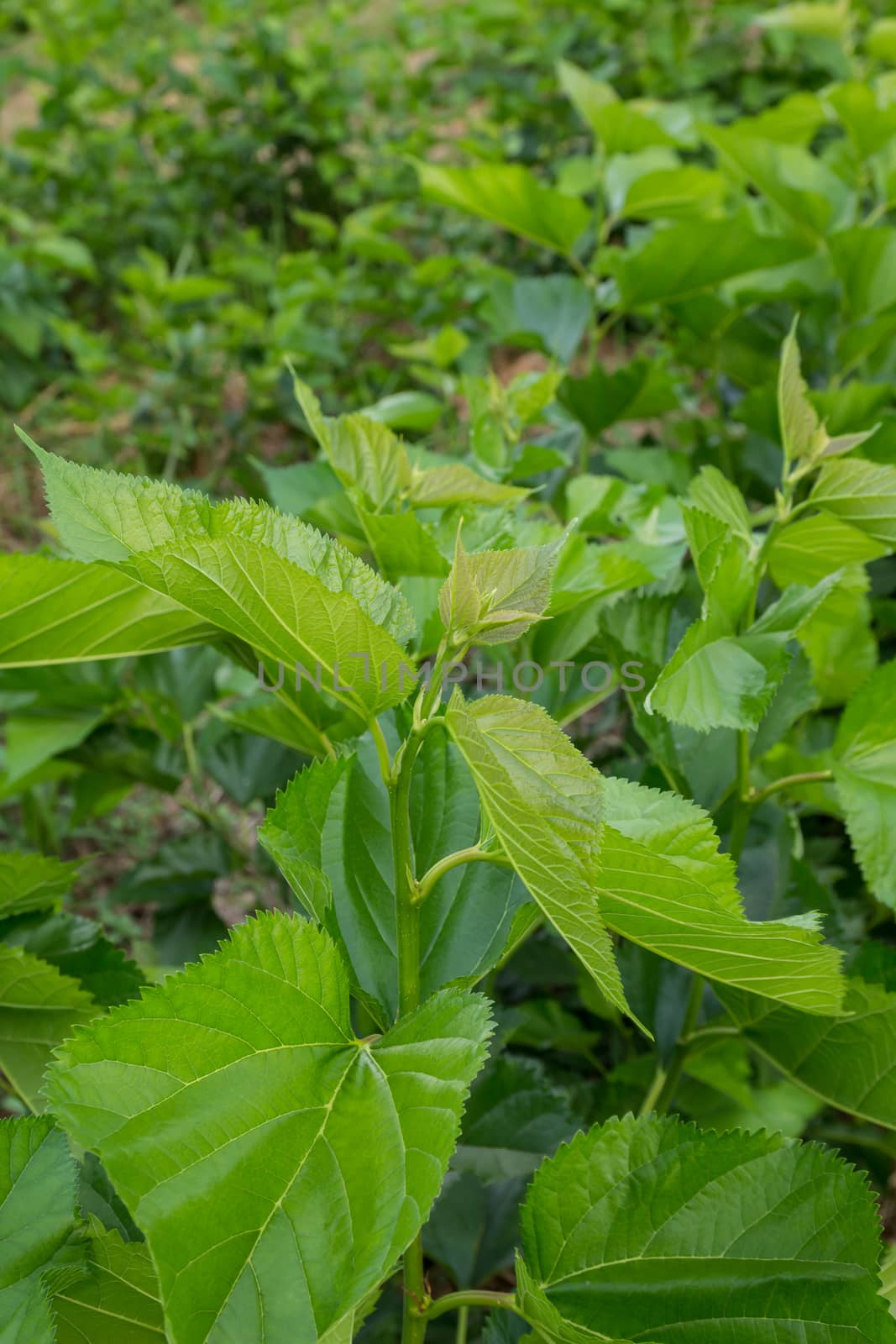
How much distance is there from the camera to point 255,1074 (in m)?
0.45

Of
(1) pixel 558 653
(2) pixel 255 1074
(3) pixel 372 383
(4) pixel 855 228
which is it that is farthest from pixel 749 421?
(3) pixel 372 383

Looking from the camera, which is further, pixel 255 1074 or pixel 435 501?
pixel 435 501

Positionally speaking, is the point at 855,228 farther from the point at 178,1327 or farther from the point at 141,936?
the point at 141,936

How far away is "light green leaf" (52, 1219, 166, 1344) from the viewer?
1.56 feet

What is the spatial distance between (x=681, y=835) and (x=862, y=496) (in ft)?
0.96

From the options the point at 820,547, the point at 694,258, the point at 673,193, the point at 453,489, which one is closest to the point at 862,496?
the point at 820,547

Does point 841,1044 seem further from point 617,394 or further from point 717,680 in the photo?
point 617,394

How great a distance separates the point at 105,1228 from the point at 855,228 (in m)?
1.19

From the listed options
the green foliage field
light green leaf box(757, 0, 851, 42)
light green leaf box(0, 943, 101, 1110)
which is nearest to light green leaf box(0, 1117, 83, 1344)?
the green foliage field

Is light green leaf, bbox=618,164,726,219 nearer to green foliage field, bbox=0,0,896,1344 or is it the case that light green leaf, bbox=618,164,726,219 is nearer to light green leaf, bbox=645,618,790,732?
green foliage field, bbox=0,0,896,1344

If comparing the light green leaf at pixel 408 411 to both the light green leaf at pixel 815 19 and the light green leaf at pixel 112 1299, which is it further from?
the light green leaf at pixel 815 19

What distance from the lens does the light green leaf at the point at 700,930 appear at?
463 mm

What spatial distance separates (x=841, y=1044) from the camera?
654 millimetres

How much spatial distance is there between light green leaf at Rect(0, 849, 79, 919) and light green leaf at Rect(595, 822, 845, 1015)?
36 cm
